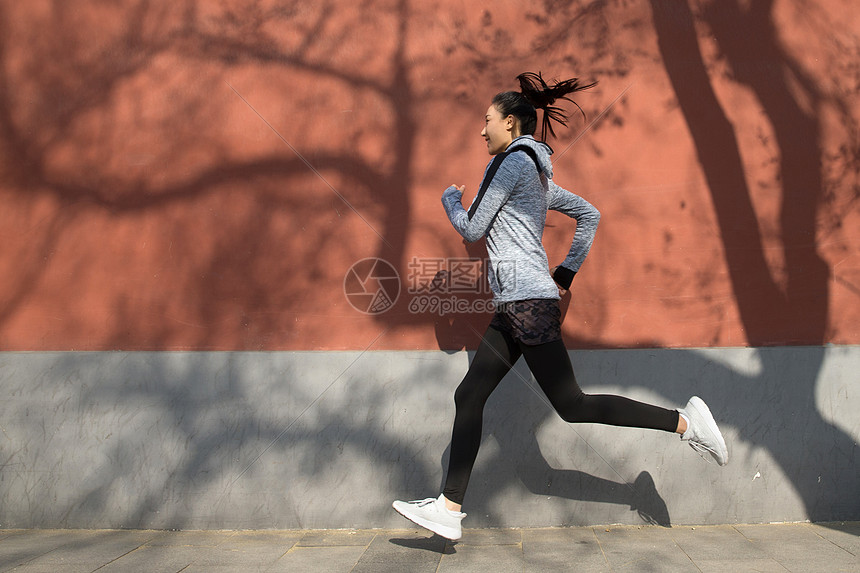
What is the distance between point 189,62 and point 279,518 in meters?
2.52

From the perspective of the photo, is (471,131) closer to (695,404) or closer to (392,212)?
(392,212)

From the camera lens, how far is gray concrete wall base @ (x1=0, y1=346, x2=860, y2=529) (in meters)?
4.09

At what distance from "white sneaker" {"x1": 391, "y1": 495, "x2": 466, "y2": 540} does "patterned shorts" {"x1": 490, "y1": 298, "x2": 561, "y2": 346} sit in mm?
839

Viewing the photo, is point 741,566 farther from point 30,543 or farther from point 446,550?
point 30,543

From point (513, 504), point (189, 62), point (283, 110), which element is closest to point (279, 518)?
point (513, 504)

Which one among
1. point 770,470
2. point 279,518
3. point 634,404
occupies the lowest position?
point 279,518

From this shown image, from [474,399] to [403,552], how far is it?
0.83 metres

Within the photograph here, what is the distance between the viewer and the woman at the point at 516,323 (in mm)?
3459

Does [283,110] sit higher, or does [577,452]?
[283,110]

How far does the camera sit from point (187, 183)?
13.9 ft

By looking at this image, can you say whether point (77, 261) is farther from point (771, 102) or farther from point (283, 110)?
point (771, 102)

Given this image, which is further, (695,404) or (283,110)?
(283,110)

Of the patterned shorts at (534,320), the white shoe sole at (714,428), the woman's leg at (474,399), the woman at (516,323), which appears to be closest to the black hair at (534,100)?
the woman at (516,323)

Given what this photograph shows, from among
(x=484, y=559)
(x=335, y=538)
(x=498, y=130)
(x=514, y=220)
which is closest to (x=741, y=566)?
(x=484, y=559)
